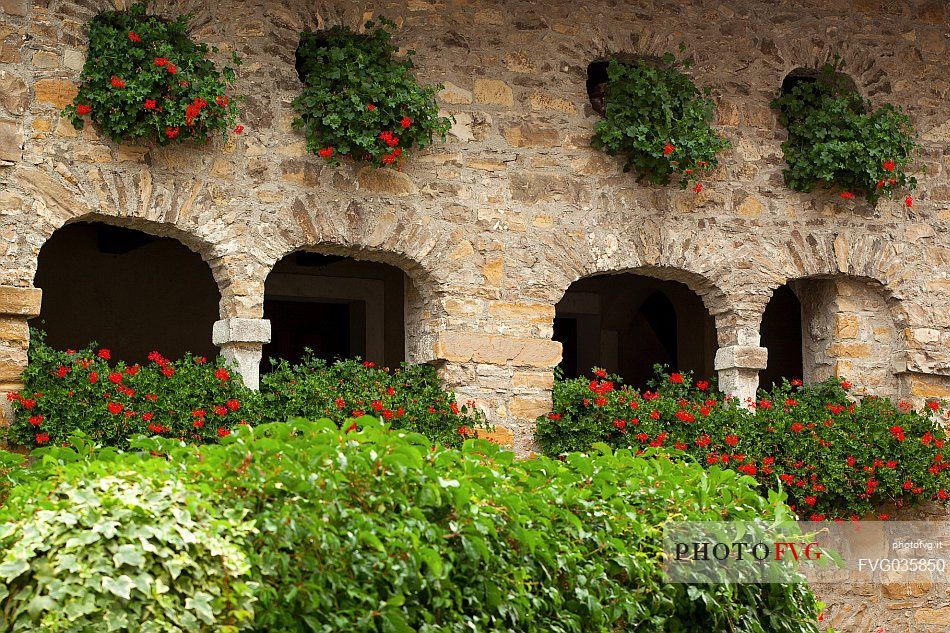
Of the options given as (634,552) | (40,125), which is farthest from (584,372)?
(634,552)

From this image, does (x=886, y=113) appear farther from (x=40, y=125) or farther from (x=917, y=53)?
(x=40, y=125)

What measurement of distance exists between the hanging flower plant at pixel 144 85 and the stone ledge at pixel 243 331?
0.94 metres

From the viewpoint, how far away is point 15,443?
5.28 m

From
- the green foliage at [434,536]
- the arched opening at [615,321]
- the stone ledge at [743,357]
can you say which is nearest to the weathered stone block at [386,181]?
the stone ledge at [743,357]

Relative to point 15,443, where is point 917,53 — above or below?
above

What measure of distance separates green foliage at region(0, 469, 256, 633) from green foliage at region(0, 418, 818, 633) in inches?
1.6

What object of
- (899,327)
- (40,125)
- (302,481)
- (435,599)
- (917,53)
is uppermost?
(917,53)

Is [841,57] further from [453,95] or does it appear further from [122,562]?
[122,562]

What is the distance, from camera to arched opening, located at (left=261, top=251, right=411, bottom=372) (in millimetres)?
8977

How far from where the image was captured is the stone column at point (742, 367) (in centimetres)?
694

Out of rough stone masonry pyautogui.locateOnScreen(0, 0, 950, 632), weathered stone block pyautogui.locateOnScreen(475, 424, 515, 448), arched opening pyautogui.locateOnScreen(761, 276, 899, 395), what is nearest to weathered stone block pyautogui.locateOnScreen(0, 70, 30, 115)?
rough stone masonry pyautogui.locateOnScreen(0, 0, 950, 632)

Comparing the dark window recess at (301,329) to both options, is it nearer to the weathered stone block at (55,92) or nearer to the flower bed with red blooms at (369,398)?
the flower bed with red blooms at (369,398)

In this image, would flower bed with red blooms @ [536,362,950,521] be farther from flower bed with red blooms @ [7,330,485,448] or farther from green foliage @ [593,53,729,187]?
green foliage @ [593,53,729,187]

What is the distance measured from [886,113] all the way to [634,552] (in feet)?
→ 15.7
